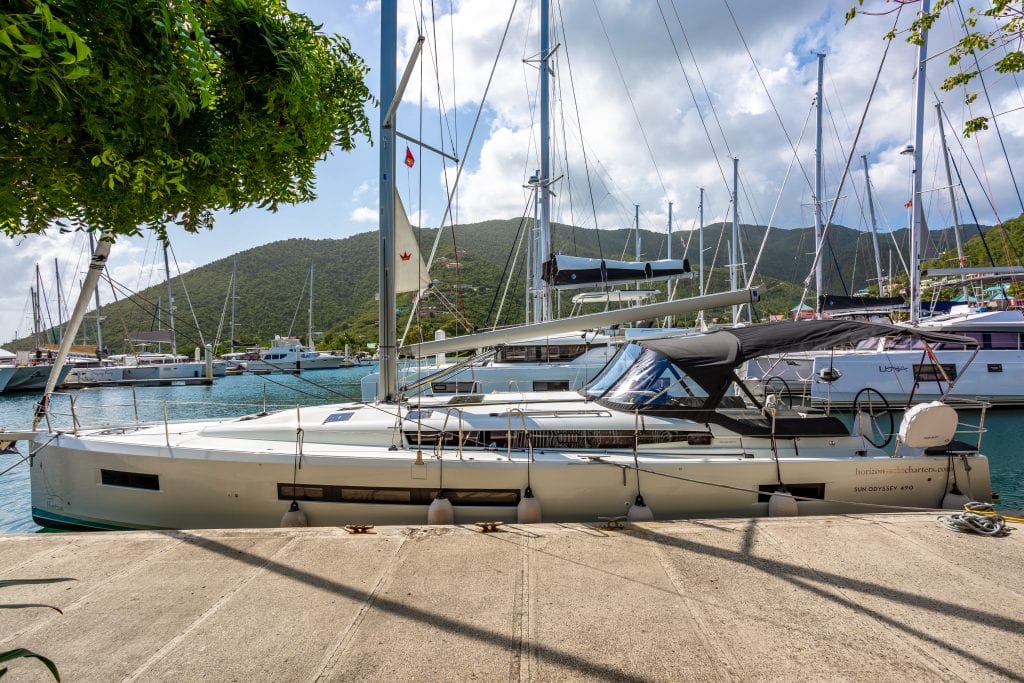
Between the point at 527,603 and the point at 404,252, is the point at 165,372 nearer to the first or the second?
the point at 404,252

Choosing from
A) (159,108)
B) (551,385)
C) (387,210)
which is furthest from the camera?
(551,385)

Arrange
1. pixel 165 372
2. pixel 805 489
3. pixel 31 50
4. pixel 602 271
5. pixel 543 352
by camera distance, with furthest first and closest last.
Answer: pixel 165 372, pixel 543 352, pixel 602 271, pixel 805 489, pixel 31 50

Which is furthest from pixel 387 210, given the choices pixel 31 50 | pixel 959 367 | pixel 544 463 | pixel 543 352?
pixel 959 367

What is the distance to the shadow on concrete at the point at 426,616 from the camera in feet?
8.12

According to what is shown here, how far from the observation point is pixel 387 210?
666 cm

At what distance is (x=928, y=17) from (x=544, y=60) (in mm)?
10663

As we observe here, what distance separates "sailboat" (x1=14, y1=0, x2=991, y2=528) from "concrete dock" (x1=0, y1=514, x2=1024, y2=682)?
770 mm

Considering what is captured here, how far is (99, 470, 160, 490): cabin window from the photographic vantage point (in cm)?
539

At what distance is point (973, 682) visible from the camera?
2.38 metres

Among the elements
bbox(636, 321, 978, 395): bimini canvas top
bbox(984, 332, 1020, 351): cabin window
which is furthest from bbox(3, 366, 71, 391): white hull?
bbox(984, 332, 1020, 351): cabin window

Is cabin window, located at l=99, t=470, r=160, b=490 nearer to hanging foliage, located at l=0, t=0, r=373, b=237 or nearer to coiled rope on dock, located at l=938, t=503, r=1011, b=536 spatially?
hanging foliage, located at l=0, t=0, r=373, b=237

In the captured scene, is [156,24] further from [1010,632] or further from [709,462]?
[709,462]

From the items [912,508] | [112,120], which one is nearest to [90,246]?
[112,120]

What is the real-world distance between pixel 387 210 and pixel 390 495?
11.7ft
